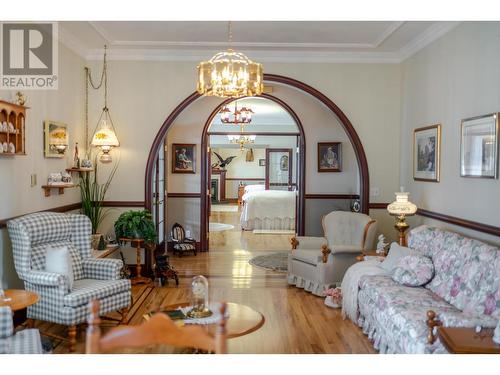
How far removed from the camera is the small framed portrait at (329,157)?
8.64 m

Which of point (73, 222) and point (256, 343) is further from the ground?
point (73, 222)

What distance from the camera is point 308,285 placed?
6121 millimetres

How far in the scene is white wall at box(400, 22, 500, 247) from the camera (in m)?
4.24

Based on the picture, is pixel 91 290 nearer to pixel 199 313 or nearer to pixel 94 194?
pixel 199 313

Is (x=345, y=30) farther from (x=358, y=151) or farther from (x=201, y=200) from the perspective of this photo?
(x=201, y=200)

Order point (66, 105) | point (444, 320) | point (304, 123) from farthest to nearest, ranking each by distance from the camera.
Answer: point (304, 123), point (66, 105), point (444, 320)

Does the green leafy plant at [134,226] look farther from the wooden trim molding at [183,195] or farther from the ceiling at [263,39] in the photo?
the wooden trim molding at [183,195]

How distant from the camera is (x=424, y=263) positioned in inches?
173

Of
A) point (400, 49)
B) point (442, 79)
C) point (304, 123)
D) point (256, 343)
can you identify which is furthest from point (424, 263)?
point (304, 123)

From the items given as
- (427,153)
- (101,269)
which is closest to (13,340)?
(101,269)

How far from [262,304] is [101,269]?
177 cm

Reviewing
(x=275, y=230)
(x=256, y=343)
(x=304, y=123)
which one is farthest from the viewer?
(x=275, y=230)

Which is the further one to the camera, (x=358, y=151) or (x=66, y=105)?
(x=358, y=151)

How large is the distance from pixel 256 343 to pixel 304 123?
5034 mm
